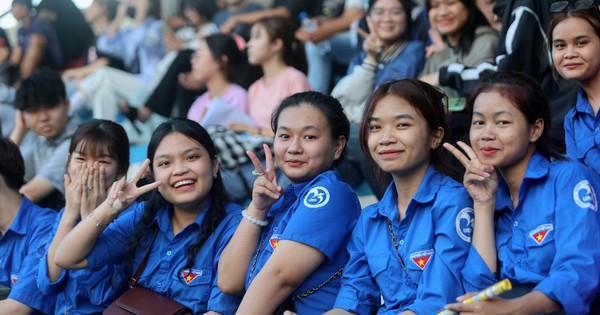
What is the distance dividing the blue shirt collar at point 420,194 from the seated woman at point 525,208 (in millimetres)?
186

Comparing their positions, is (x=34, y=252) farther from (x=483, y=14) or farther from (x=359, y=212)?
(x=483, y=14)

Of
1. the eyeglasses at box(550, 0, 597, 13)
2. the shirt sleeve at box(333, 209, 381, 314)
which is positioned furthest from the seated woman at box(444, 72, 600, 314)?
the eyeglasses at box(550, 0, 597, 13)

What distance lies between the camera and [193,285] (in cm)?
369

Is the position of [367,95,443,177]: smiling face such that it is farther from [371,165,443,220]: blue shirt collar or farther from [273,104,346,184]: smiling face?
[273,104,346,184]: smiling face

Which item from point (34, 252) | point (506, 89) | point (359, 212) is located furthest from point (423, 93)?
point (34, 252)

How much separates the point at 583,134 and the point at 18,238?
2843mm

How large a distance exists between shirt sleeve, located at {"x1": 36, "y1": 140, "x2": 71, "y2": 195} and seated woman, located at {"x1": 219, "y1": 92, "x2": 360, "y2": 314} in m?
1.99

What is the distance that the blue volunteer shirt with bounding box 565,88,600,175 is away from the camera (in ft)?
11.1

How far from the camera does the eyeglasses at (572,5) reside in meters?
3.50

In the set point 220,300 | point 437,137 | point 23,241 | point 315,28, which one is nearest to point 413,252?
point 437,137

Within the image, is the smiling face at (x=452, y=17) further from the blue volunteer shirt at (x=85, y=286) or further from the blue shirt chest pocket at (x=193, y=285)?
the blue volunteer shirt at (x=85, y=286)

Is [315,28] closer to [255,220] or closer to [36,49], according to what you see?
[255,220]

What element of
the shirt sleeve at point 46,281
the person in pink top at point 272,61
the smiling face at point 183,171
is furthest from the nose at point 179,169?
the person in pink top at point 272,61

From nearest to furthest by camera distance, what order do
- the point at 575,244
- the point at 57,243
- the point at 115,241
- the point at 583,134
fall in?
1. the point at 575,244
2. the point at 583,134
3. the point at 115,241
4. the point at 57,243
